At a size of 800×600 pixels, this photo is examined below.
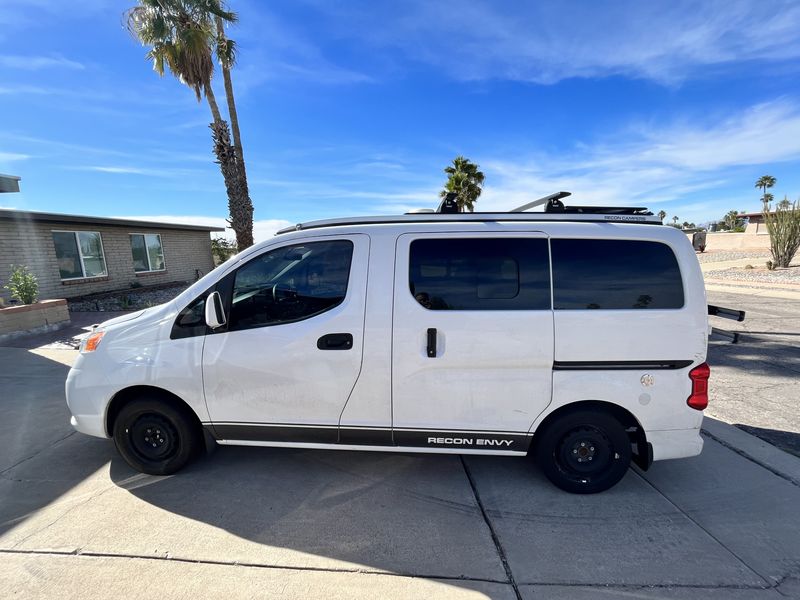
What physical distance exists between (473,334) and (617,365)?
1019mm

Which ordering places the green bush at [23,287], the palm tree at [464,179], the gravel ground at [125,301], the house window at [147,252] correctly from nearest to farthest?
the green bush at [23,287] < the gravel ground at [125,301] < the house window at [147,252] < the palm tree at [464,179]

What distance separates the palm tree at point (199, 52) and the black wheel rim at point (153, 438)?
9.81 m

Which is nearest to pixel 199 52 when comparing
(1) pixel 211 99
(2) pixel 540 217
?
(1) pixel 211 99

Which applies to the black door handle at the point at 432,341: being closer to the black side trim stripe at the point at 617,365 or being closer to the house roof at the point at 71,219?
the black side trim stripe at the point at 617,365

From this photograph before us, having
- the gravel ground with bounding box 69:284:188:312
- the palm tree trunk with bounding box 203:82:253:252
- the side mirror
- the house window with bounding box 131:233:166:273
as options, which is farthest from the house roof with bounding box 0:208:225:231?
the side mirror

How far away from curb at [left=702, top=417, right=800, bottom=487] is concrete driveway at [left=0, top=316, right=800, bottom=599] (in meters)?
0.02

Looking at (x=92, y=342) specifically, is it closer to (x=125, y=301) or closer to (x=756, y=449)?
(x=756, y=449)

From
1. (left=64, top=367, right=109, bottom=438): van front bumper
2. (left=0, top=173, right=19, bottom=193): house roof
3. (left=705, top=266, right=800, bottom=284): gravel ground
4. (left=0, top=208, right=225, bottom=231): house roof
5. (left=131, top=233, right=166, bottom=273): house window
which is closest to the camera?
(left=64, top=367, right=109, bottom=438): van front bumper

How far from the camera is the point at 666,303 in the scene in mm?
2646

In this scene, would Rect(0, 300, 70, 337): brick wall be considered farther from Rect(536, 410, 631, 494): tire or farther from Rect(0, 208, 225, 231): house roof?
Rect(536, 410, 631, 494): tire

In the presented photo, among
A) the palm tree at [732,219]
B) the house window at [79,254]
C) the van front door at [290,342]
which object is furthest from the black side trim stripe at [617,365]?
the palm tree at [732,219]

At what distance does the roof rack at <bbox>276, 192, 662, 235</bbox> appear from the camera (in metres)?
2.86

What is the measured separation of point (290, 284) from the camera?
287 centimetres

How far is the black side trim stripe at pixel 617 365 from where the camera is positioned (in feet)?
8.67
